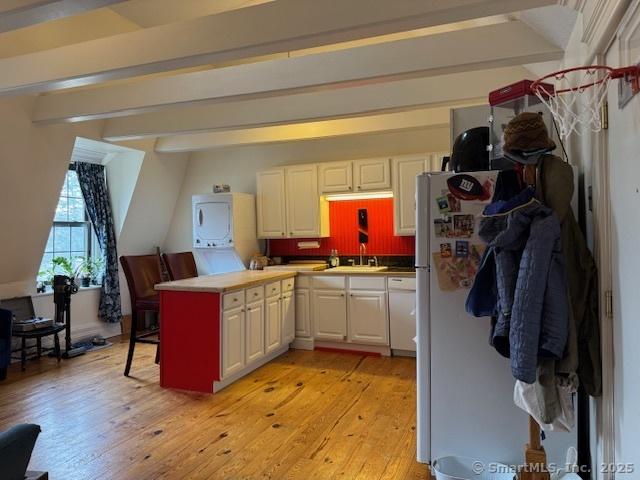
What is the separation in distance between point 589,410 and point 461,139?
1.47 meters

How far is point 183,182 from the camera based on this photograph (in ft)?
20.9

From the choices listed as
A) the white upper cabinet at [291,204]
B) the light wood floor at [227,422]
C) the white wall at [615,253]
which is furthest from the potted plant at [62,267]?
the white wall at [615,253]

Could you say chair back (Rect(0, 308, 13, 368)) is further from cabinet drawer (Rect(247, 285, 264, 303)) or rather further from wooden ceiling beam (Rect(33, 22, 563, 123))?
cabinet drawer (Rect(247, 285, 264, 303))

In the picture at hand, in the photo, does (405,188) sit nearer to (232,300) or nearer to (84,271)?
(232,300)

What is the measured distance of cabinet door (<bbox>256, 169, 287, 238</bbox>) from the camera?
5492 millimetres

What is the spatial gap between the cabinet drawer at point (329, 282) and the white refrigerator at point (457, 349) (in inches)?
99.4

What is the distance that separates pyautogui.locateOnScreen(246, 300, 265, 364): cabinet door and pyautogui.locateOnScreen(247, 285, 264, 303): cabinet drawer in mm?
46

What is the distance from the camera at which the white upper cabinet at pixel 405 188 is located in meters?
4.78

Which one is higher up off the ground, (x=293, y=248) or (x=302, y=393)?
(x=293, y=248)

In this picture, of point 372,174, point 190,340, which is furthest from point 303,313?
point 372,174

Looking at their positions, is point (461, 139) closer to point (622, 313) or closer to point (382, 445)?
point (622, 313)

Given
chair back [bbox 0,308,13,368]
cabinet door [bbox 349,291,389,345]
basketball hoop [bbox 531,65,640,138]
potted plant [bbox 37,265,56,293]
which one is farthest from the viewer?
potted plant [bbox 37,265,56,293]

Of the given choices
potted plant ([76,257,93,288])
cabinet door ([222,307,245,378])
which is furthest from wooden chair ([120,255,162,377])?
potted plant ([76,257,93,288])

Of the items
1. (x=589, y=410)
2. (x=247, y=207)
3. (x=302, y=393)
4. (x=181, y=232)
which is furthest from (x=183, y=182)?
(x=589, y=410)
